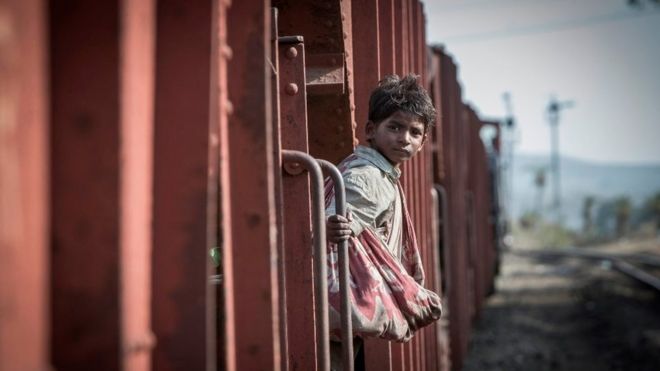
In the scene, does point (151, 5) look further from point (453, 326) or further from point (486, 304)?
point (486, 304)

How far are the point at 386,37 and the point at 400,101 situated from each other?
3.45 feet

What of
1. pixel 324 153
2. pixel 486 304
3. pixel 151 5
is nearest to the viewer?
pixel 151 5

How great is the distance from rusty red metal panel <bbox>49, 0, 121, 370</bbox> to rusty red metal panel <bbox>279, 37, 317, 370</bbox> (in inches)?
46.2

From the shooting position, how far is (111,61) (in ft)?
3.50

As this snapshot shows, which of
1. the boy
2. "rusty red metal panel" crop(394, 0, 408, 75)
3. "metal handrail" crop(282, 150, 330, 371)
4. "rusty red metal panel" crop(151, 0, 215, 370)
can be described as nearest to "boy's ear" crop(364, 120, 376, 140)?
the boy

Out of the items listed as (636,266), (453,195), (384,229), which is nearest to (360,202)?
(384,229)

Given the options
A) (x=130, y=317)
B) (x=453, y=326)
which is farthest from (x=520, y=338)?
(x=130, y=317)

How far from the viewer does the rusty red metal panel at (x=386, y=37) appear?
354cm

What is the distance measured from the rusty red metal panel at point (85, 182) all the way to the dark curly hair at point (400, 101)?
1686mm

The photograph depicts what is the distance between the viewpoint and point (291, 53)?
87.8 inches

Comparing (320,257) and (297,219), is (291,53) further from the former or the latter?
(320,257)

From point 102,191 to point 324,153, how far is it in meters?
1.99

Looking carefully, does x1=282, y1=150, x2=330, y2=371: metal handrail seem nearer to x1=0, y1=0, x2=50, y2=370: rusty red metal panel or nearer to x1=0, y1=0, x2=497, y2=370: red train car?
x1=0, y1=0, x2=497, y2=370: red train car

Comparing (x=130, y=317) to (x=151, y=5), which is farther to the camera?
(x=151, y=5)
